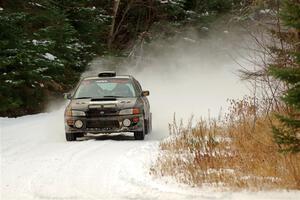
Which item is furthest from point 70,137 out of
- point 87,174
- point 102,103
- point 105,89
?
point 87,174

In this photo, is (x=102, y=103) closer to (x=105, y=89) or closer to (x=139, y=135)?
(x=139, y=135)

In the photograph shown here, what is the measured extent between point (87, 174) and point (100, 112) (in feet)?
17.3

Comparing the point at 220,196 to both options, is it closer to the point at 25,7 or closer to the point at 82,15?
the point at 25,7

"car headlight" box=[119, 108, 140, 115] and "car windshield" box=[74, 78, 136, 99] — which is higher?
"car windshield" box=[74, 78, 136, 99]

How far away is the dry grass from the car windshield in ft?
11.5

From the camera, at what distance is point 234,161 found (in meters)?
9.16

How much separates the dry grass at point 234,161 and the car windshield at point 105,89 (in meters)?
3.50

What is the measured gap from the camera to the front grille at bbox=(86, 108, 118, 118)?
47.0ft

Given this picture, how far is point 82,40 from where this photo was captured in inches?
1254

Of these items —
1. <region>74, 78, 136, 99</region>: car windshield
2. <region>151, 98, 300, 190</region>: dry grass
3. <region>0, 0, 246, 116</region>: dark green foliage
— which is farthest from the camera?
<region>0, 0, 246, 116</region>: dark green foliage

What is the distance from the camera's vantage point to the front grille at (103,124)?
14.3 metres

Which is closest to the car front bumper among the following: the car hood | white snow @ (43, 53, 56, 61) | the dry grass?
the car hood

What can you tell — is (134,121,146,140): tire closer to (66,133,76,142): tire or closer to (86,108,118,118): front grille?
(86,108,118,118): front grille

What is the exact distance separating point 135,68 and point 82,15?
5770 millimetres
